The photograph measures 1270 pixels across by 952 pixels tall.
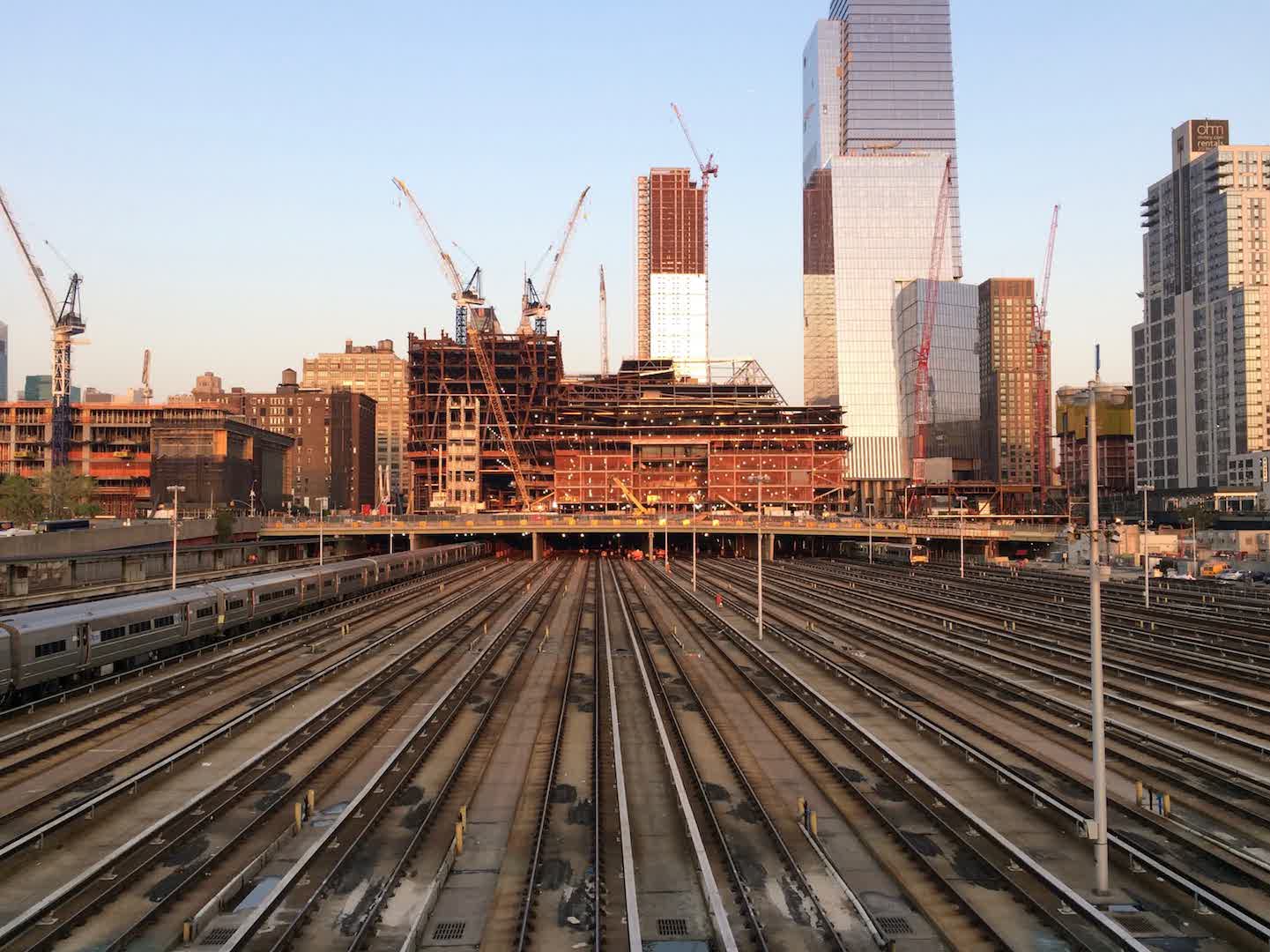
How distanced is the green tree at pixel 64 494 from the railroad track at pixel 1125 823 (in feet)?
420

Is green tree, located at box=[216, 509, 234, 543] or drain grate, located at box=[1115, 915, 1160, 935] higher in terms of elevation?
green tree, located at box=[216, 509, 234, 543]

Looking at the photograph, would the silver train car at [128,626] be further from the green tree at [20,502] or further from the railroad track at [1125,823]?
the green tree at [20,502]

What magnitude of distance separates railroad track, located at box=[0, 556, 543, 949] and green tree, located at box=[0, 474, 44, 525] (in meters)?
110

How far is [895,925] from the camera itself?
17281mm

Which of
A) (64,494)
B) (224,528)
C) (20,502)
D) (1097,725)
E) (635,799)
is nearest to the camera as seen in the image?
(1097,725)

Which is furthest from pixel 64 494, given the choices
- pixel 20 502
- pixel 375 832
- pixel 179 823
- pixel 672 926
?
pixel 672 926

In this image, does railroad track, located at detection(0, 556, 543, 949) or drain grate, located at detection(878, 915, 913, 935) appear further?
railroad track, located at detection(0, 556, 543, 949)

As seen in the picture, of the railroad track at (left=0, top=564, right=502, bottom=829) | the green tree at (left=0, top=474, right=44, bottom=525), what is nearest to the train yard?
the railroad track at (left=0, top=564, right=502, bottom=829)

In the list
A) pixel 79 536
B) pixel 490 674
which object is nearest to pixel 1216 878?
pixel 490 674

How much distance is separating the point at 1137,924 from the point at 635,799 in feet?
40.6

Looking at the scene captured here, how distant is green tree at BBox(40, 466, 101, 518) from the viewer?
132m

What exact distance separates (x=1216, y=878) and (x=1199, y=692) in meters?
22.5

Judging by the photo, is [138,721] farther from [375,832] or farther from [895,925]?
[895,925]

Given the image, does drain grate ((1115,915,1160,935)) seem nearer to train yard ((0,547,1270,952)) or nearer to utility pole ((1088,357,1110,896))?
train yard ((0,547,1270,952))
